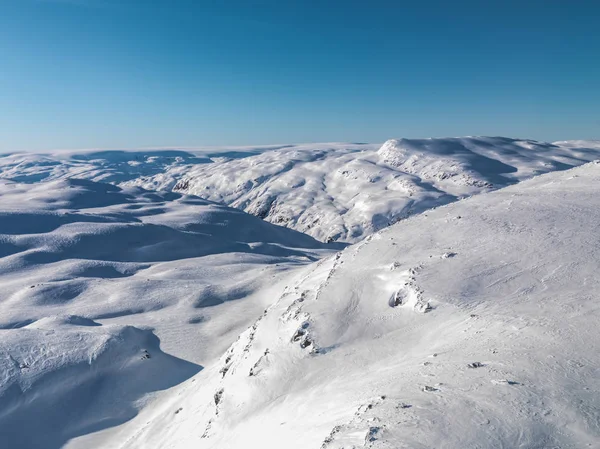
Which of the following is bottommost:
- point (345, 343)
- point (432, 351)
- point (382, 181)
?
point (382, 181)

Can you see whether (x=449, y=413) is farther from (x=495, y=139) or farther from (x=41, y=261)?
(x=495, y=139)

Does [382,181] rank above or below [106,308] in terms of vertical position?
above

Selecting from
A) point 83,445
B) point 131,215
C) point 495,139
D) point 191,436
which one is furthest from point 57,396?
point 495,139

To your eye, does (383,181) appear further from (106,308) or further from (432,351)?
(432,351)

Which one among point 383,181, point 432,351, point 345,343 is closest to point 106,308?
Result: point 345,343

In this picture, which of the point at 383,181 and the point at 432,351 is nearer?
the point at 432,351

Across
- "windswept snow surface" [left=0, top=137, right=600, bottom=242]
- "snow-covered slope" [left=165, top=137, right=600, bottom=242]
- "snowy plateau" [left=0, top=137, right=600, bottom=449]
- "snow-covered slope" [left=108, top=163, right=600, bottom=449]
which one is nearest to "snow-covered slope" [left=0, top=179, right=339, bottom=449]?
"snowy plateau" [left=0, top=137, right=600, bottom=449]

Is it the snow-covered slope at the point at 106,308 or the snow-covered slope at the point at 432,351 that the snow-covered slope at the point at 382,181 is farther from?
the snow-covered slope at the point at 432,351
